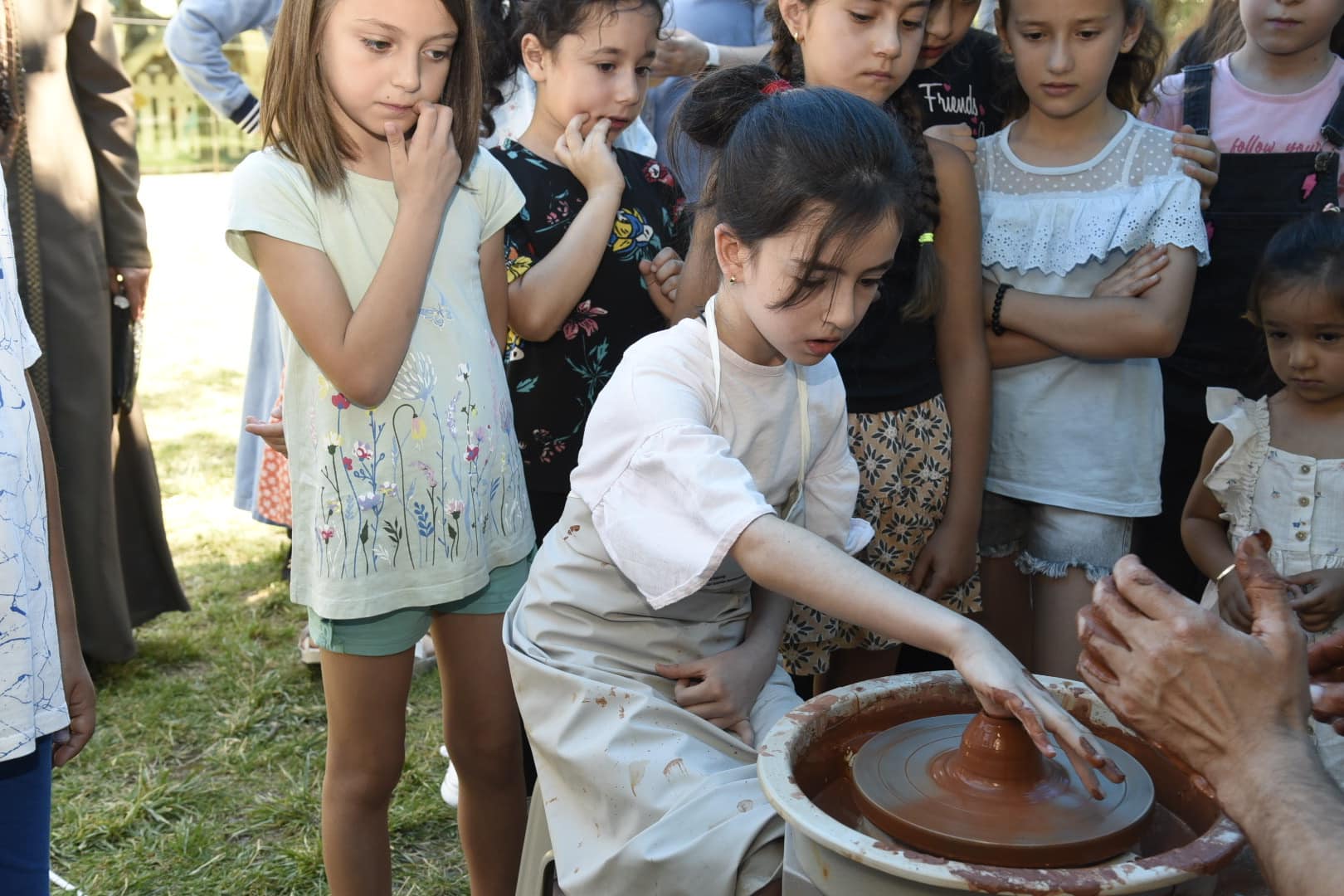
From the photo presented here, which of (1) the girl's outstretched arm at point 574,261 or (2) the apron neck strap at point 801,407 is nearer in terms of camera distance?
(2) the apron neck strap at point 801,407

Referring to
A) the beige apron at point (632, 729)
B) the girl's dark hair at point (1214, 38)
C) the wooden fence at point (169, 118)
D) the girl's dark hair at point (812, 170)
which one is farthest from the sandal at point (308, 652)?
the wooden fence at point (169, 118)

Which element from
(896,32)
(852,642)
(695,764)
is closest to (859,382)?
(852,642)

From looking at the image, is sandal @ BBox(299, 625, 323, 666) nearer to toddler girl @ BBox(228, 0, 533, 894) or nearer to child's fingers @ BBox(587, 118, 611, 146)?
toddler girl @ BBox(228, 0, 533, 894)

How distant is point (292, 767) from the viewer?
3.76 metres

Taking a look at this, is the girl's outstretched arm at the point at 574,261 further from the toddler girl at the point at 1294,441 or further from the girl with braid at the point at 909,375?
the toddler girl at the point at 1294,441

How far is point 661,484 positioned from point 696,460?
81 millimetres

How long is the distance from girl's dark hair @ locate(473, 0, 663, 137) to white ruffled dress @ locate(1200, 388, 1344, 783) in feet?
5.80

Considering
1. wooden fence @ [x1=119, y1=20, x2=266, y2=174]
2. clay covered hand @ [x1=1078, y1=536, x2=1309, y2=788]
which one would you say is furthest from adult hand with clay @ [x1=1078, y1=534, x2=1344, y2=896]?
wooden fence @ [x1=119, y1=20, x2=266, y2=174]

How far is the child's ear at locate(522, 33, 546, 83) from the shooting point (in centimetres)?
309

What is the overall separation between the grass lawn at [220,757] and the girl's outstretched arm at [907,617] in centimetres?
182

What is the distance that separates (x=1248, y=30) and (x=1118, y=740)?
90.9 inches

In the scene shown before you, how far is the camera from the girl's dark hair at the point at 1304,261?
2.84 m

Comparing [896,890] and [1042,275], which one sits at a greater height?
[1042,275]

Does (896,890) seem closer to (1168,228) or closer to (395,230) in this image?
(395,230)
